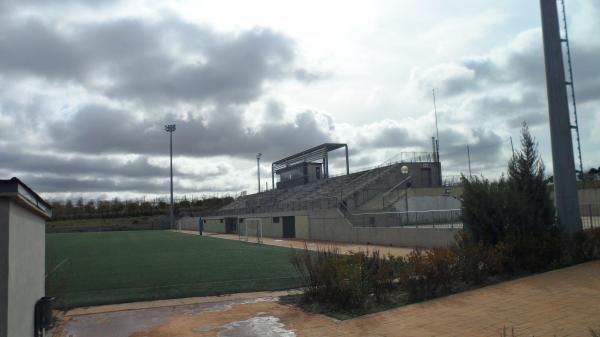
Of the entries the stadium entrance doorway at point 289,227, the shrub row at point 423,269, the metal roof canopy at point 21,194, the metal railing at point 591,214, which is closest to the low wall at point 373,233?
the stadium entrance doorway at point 289,227

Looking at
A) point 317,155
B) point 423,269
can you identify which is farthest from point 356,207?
point 423,269

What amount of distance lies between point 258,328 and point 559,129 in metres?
10.4

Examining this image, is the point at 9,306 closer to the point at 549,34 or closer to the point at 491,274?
the point at 491,274

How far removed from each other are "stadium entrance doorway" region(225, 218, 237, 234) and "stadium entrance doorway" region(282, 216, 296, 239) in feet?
66.4

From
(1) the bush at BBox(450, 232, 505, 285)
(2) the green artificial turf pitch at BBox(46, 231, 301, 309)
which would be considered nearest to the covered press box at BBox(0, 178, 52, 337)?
(2) the green artificial turf pitch at BBox(46, 231, 301, 309)

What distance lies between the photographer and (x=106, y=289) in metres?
13.9

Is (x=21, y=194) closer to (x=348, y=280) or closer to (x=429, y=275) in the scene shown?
(x=348, y=280)

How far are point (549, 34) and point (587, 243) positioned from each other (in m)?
6.04

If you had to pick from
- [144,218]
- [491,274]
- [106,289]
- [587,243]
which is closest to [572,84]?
[587,243]

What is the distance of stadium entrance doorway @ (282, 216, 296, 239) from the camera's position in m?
42.6

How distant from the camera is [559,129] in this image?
1378 centimetres

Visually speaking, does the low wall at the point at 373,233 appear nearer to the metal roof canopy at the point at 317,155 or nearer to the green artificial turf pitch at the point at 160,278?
the green artificial turf pitch at the point at 160,278

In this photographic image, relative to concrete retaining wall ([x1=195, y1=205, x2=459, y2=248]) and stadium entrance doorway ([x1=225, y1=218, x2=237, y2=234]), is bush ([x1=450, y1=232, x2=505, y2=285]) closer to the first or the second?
concrete retaining wall ([x1=195, y1=205, x2=459, y2=248])

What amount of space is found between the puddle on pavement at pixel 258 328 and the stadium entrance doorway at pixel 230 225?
54111 millimetres
